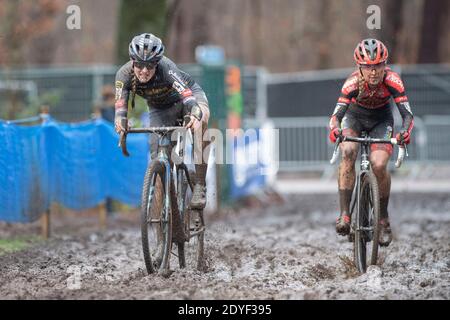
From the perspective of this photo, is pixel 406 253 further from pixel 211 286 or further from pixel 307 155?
pixel 307 155

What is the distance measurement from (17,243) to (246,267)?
349cm

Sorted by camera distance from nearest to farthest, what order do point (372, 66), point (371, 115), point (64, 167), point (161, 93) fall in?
point (161, 93), point (372, 66), point (371, 115), point (64, 167)

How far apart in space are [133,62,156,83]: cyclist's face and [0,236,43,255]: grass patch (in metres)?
3.05

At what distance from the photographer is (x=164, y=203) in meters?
8.56

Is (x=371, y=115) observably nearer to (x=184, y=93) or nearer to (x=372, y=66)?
(x=372, y=66)

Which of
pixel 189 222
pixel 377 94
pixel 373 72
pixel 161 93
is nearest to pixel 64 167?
pixel 189 222

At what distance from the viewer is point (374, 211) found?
29.4 ft

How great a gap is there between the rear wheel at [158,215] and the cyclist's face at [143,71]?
2.43 ft

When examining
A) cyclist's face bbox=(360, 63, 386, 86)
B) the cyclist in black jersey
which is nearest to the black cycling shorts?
cyclist's face bbox=(360, 63, 386, 86)

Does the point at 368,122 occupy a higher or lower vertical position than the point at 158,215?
higher

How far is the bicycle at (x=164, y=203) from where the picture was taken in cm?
831

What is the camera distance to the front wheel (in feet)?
29.6

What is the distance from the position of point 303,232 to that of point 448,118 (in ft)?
42.1
